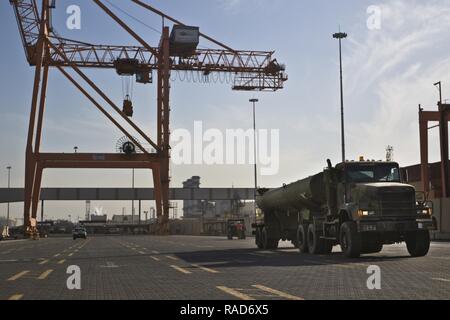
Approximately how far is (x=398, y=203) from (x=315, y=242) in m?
4.40

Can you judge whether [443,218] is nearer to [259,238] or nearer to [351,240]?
[259,238]

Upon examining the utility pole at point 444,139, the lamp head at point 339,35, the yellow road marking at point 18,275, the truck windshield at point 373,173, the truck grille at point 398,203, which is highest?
the lamp head at point 339,35

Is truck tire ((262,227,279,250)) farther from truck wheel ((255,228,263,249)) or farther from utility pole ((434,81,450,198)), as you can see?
utility pole ((434,81,450,198))

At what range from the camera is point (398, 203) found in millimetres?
19906

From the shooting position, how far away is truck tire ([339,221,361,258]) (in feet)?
65.1

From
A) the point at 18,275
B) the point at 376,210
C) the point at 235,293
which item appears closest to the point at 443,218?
the point at 376,210

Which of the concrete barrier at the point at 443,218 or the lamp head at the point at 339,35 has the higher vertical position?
the lamp head at the point at 339,35

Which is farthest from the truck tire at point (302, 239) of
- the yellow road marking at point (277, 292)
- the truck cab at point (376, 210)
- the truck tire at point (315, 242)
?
the yellow road marking at point (277, 292)

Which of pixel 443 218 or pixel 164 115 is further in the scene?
pixel 164 115

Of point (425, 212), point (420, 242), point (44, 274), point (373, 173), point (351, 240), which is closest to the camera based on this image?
point (44, 274)

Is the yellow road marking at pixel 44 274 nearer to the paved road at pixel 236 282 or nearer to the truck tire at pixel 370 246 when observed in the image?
the paved road at pixel 236 282

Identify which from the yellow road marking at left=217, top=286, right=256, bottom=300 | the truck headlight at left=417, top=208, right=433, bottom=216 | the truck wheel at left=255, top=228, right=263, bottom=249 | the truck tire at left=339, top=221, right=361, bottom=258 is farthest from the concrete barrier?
the yellow road marking at left=217, top=286, right=256, bottom=300

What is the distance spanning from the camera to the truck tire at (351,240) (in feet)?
65.1
